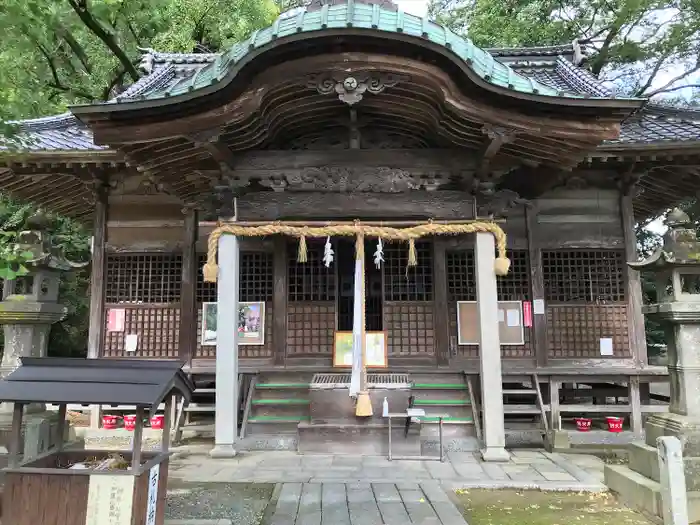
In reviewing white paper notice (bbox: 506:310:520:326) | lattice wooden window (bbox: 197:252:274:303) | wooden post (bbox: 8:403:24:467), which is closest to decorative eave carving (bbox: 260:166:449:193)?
lattice wooden window (bbox: 197:252:274:303)

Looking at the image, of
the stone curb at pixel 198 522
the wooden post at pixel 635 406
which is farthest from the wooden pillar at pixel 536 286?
the stone curb at pixel 198 522

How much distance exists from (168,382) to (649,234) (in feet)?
71.8

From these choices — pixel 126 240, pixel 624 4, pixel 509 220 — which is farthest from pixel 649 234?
pixel 126 240

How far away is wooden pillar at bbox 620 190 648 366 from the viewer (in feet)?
30.5

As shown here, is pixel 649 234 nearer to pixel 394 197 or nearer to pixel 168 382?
pixel 394 197

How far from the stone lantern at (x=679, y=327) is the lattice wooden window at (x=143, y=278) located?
7896 millimetres

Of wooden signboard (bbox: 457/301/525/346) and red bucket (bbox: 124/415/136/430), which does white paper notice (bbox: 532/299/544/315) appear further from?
red bucket (bbox: 124/415/136/430)

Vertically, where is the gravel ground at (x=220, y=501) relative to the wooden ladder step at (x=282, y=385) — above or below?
below

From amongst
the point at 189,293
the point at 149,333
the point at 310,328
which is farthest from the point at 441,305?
the point at 149,333

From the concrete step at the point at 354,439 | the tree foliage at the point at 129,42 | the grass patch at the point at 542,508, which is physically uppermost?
the tree foliage at the point at 129,42

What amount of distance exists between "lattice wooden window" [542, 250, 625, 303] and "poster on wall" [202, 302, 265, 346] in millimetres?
5326

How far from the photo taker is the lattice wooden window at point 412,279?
991 cm

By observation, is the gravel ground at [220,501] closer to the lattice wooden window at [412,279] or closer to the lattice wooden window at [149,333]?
the lattice wooden window at [149,333]

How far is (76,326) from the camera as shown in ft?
60.5
